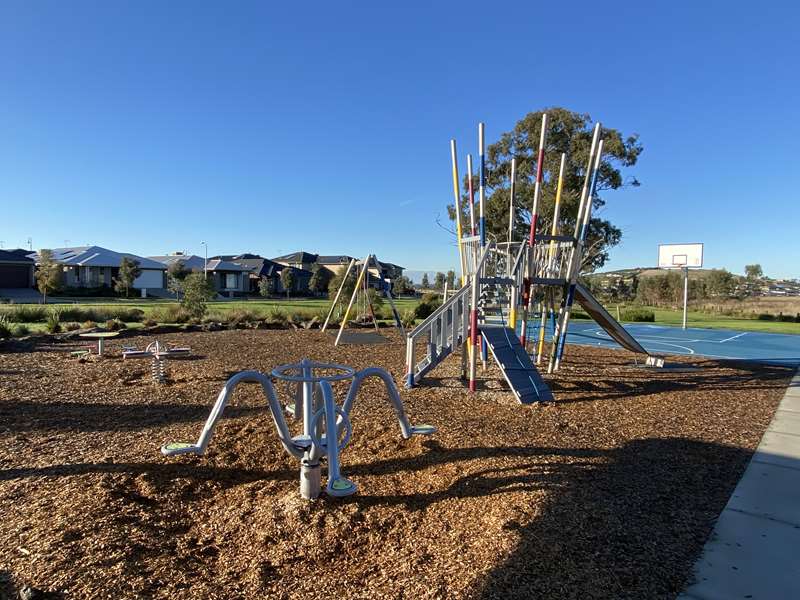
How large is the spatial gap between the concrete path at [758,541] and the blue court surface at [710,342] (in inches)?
404

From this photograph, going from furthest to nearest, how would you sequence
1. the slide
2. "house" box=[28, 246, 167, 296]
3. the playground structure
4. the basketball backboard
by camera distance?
"house" box=[28, 246, 167, 296] → the basketball backboard → the playground structure → the slide

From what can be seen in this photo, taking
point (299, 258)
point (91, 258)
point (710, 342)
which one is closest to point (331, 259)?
point (299, 258)

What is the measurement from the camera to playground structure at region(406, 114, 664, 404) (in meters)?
8.01

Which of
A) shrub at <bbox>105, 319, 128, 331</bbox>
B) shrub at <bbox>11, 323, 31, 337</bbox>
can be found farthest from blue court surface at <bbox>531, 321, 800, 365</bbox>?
shrub at <bbox>11, 323, 31, 337</bbox>

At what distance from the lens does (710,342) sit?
58.6ft

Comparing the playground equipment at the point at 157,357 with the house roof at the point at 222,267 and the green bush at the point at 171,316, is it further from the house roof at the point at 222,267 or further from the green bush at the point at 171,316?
the house roof at the point at 222,267

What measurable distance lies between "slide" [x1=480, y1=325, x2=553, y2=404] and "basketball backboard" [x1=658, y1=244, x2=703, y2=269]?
22.3 meters

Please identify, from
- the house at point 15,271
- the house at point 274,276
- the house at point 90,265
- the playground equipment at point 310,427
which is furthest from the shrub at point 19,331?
the house at point 274,276

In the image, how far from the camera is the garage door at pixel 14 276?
146 feet

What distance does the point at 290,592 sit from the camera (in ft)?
9.11

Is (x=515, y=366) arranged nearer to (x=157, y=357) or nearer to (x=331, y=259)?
(x=157, y=357)

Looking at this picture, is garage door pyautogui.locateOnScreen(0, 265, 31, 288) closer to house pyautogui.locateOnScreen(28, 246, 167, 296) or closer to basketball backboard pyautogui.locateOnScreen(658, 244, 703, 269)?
house pyautogui.locateOnScreen(28, 246, 167, 296)

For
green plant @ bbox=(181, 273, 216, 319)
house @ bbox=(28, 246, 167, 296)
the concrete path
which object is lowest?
the concrete path

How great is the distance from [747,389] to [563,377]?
10.4 ft
